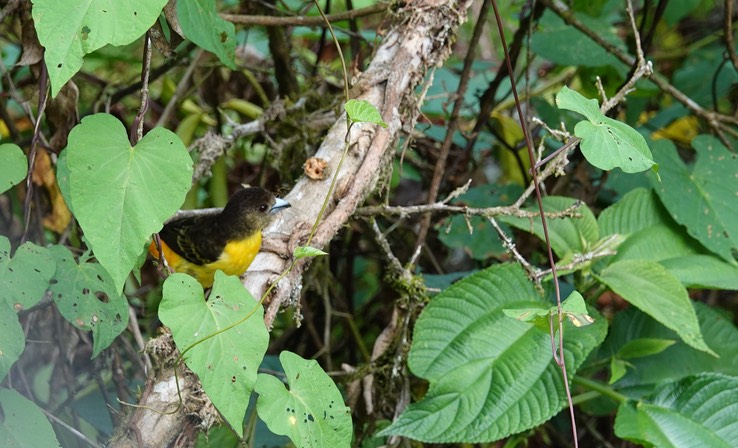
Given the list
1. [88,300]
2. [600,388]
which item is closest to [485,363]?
[600,388]

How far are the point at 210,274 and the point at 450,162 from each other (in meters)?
1.45

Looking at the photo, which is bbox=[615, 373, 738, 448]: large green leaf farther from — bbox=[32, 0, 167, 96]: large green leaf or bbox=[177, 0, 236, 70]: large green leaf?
bbox=[32, 0, 167, 96]: large green leaf

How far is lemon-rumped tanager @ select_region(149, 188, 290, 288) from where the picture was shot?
2.86 m

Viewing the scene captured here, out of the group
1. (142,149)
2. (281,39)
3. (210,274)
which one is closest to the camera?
(142,149)

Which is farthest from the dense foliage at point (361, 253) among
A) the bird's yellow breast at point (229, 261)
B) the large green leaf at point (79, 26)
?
the bird's yellow breast at point (229, 261)

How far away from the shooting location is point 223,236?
3014mm

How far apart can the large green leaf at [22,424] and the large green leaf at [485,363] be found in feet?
3.38

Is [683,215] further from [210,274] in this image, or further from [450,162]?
[210,274]

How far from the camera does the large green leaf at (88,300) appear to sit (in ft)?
7.04

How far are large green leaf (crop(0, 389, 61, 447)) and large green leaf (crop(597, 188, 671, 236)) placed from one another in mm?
2082

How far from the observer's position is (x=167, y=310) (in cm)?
176

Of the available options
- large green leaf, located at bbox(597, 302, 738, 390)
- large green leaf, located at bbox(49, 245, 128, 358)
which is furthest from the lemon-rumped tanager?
large green leaf, located at bbox(597, 302, 738, 390)

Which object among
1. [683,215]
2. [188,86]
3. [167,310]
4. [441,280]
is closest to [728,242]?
[683,215]

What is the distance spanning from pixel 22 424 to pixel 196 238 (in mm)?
1339
